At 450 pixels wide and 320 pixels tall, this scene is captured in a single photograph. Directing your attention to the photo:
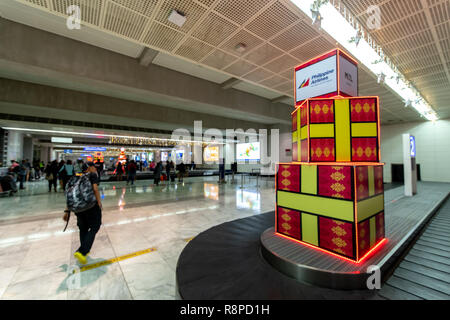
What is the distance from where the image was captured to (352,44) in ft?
13.8

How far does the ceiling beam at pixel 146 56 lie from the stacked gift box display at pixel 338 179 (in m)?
4.14

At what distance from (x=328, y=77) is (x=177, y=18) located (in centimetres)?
264

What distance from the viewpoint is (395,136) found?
12.9 meters

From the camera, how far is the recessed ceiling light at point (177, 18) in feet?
10.6

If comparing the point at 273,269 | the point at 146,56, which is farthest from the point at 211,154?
the point at 273,269

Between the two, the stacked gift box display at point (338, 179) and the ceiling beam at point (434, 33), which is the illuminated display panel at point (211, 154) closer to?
the ceiling beam at point (434, 33)

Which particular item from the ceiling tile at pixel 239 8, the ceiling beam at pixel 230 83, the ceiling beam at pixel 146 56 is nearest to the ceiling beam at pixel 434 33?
the ceiling tile at pixel 239 8

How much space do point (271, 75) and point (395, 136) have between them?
12.3 meters

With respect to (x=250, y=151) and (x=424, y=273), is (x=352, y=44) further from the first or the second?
(x=250, y=151)

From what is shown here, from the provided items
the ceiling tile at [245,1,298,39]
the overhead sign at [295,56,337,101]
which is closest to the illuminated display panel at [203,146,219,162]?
the ceiling tile at [245,1,298,39]

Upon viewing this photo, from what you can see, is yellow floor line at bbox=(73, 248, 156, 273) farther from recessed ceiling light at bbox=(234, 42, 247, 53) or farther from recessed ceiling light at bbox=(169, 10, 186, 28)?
recessed ceiling light at bbox=(234, 42, 247, 53)

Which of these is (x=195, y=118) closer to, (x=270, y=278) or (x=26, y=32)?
(x=26, y=32)

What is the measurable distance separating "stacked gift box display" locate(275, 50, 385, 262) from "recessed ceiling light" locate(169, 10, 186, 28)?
7.98 feet
